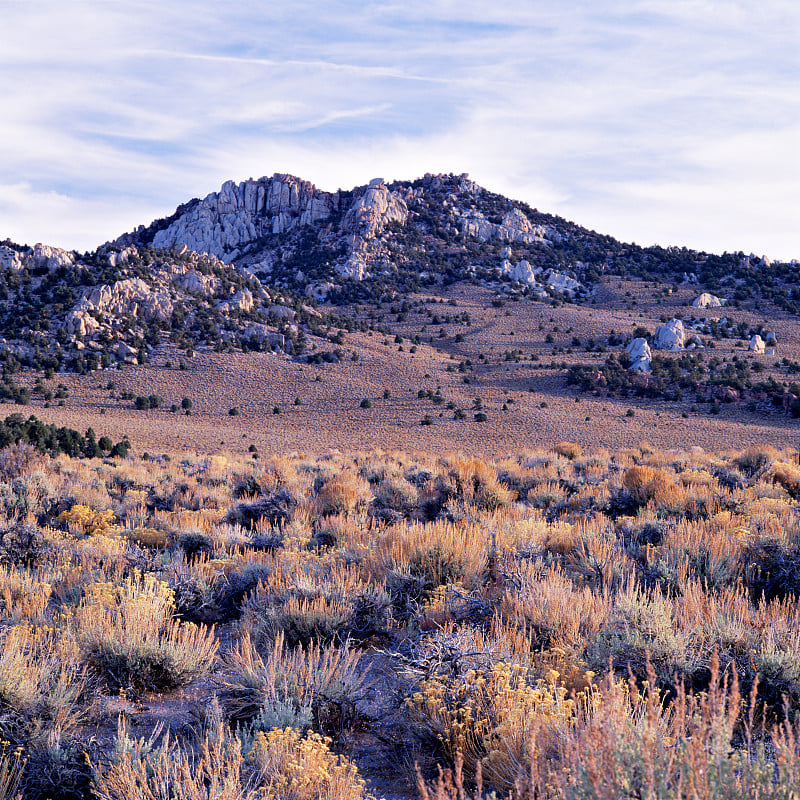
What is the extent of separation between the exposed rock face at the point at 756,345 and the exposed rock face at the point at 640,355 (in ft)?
29.2

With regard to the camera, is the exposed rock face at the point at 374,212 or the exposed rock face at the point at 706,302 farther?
the exposed rock face at the point at 374,212

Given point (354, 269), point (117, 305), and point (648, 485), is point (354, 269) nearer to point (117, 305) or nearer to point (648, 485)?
point (117, 305)

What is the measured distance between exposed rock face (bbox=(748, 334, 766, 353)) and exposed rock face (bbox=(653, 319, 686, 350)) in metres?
4.90

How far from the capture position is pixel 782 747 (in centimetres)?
202

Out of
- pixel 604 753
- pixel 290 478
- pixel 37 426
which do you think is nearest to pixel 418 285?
pixel 37 426

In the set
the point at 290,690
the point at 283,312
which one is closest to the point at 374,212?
the point at 283,312

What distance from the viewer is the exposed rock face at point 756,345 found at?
44.8m

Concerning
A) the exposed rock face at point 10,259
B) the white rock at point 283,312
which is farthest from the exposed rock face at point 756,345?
the exposed rock face at point 10,259

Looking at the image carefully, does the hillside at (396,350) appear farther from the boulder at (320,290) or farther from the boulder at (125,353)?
the boulder at (320,290)

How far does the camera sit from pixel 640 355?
4191cm

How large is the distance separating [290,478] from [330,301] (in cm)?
5406

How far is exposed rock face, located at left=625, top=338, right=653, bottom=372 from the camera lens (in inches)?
1608

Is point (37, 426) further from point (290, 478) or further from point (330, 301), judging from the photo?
point (330, 301)

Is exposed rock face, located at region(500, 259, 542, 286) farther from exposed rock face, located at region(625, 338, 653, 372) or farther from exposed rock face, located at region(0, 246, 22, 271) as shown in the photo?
exposed rock face, located at region(0, 246, 22, 271)
